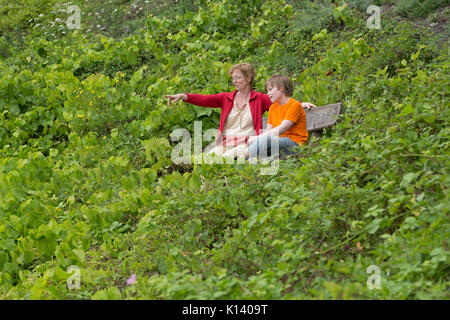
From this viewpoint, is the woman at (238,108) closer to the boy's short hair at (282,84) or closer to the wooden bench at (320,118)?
the wooden bench at (320,118)

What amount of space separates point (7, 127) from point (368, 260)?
629cm

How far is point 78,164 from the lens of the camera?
695 centimetres

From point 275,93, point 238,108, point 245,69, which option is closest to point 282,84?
point 275,93

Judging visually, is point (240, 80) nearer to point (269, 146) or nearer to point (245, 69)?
Answer: point (245, 69)

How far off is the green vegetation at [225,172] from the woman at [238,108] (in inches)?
25.2

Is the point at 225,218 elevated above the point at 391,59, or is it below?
below

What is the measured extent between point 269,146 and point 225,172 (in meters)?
0.56

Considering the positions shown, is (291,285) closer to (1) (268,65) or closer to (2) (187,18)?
(1) (268,65)

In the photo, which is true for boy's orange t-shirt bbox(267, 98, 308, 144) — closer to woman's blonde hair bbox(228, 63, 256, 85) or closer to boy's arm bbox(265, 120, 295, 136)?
boy's arm bbox(265, 120, 295, 136)

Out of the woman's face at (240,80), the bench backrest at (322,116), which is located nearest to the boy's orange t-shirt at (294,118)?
the bench backrest at (322,116)

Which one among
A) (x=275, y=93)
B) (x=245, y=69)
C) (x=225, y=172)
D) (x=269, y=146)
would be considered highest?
(x=245, y=69)

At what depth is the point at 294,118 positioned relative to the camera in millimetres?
5422

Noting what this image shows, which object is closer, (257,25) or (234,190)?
(234,190)

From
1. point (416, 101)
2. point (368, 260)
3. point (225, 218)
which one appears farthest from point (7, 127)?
point (368, 260)
